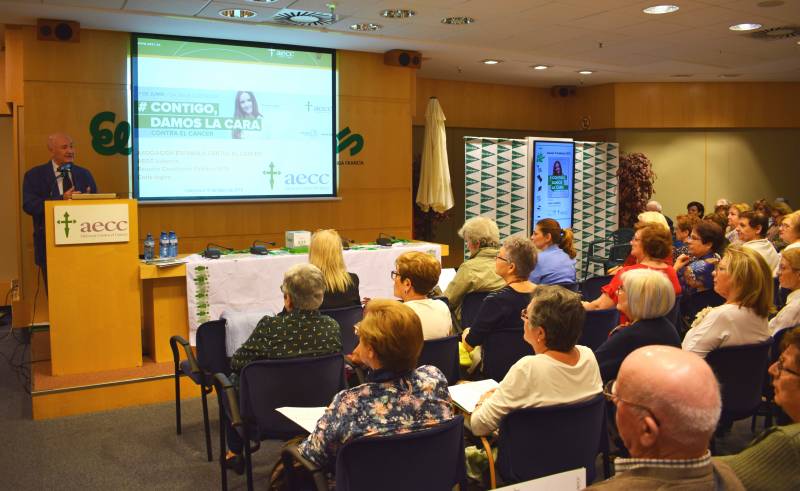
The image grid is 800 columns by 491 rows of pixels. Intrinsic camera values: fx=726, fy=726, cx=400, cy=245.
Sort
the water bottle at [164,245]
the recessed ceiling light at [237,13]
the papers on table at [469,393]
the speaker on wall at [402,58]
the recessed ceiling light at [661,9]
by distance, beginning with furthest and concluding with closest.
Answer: the speaker on wall at [402,58]
the recessed ceiling light at [237,13]
the recessed ceiling light at [661,9]
the water bottle at [164,245]
the papers on table at [469,393]

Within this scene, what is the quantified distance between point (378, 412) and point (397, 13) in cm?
503

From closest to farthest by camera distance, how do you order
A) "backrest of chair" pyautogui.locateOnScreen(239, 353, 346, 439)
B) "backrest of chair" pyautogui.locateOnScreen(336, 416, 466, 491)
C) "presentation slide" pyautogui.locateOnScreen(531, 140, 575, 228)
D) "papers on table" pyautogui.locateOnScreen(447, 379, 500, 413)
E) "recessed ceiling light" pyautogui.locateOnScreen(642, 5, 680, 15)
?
"backrest of chair" pyautogui.locateOnScreen(336, 416, 466, 491) → "papers on table" pyautogui.locateOnScreen(447, 379, 500, 413) → "backrest of chair" pyautogui.locateOnScreen(239, 353, 346, 439) → "recessed ceiling light" pyautogui.locateOnScreen(642, 5, 680, 15) → "presentation slide" pyautogui.locateOnScreen(531, 140, 575, 228)

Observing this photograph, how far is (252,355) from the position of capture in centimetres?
343

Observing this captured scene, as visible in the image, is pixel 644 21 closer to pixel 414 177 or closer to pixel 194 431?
pixel 414 177

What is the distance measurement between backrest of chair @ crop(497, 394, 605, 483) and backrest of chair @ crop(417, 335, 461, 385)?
0.89 meters

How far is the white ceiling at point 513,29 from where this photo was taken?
20.6 feet

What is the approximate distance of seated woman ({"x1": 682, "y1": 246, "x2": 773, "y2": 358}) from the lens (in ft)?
11.9

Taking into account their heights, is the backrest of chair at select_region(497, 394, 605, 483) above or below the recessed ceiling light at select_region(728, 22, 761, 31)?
below

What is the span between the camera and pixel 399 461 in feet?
7.79

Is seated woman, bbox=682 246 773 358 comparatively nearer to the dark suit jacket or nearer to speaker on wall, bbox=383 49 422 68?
the dark suit jacket

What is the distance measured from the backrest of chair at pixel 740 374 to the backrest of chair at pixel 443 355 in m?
1.22

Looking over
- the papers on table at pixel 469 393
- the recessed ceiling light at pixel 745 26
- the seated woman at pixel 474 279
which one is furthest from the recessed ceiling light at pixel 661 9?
the papers on table at pixel 469 393

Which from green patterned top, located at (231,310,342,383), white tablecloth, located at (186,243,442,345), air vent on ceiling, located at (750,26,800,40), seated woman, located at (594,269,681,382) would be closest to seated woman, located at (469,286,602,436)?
seated woman, located at (594,269,681,382)

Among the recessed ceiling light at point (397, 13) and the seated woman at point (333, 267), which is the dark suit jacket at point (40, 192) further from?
the recessed ceiling light at point (397, 13)
